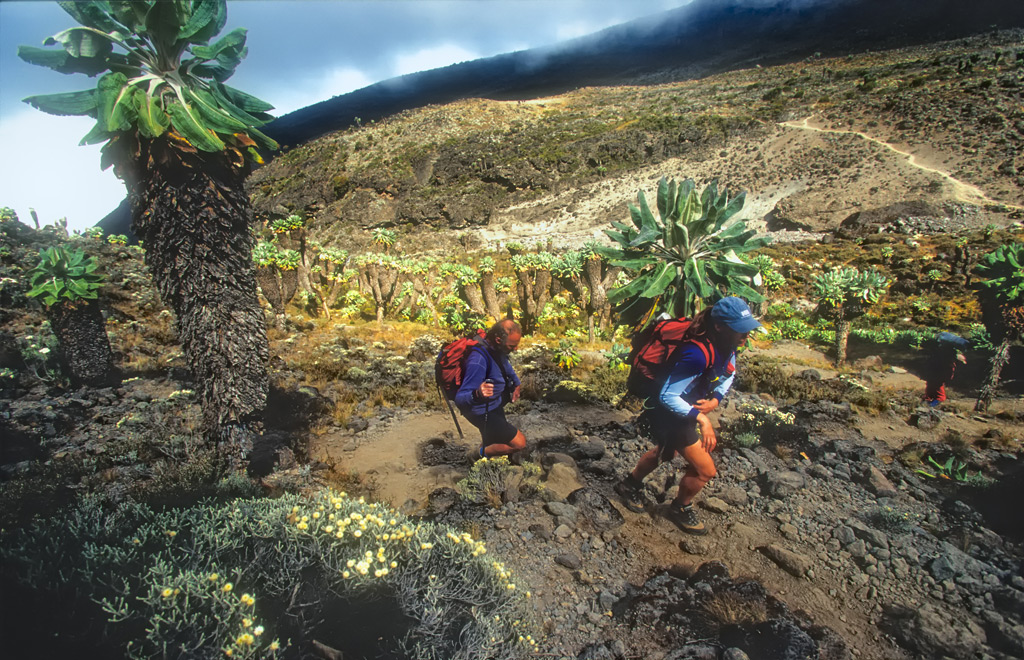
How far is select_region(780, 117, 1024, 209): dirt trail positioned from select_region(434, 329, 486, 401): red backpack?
94.0ft

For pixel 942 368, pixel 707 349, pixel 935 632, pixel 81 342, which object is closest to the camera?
pixel 935 632

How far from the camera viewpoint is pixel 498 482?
14.9ft

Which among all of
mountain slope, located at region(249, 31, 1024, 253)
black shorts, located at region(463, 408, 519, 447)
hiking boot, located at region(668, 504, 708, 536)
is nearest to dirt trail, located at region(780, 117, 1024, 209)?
mountain slope, located at region(249, 31, 1024, 253)

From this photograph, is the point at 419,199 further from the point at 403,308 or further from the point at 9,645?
the point at 9,645

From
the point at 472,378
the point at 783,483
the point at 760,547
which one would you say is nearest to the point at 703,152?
the point at 783,483

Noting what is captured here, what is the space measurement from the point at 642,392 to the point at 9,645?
3.72 metres

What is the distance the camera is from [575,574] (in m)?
3.39

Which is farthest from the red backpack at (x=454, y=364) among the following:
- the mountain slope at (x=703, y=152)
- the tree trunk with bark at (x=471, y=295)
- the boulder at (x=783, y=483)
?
the mountain slope at (x=703, y=152)

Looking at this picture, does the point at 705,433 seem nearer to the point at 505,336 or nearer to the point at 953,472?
the point at 505,336

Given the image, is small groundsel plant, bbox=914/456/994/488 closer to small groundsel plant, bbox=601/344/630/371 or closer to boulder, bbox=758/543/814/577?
boulder, bbox=758/543/814/577

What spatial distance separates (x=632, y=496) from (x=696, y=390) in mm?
1605

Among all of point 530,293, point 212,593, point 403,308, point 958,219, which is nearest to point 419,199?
point 403,308

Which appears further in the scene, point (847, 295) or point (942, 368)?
point (847, 295)

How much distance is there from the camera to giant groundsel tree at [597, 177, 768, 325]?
4512 mm
